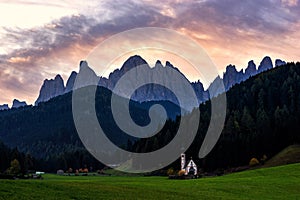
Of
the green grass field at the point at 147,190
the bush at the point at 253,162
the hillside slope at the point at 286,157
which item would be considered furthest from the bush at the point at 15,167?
the green grass field at the point at 147,190

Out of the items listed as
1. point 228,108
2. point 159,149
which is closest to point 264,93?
point 228,108

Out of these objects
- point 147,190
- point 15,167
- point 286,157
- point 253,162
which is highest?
point 15,167

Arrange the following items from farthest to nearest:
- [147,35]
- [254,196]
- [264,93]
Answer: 1. [264,93]
2. [147,35]
3. [254,196]

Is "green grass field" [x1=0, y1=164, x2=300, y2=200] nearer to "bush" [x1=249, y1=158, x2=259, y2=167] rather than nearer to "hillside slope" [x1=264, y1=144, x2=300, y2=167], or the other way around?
"hillside slope" [x1=264, y1=144, x2=300, y2=167]

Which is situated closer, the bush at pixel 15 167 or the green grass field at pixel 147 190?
the green grass field at pixel 147 190

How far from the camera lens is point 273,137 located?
10931 cm

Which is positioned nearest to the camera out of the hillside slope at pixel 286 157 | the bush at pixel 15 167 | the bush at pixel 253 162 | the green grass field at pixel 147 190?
the green grass field at pixel 147 190

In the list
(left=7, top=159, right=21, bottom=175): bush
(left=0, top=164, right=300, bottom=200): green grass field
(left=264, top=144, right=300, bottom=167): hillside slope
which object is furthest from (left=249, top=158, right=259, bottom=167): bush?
(left=7, top=159, right=21, bottom=175): bush

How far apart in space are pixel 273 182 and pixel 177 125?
10470 cm

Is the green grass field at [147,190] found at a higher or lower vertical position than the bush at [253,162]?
lower

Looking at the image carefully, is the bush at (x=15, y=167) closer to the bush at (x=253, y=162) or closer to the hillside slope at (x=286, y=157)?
the bush at (x=253, y=162)

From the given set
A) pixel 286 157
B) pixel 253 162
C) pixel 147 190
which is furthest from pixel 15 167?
pixel 147 190

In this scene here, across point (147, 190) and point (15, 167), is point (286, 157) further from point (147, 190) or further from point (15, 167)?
point (15, 167)

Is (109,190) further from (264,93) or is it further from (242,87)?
(242,87)
